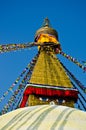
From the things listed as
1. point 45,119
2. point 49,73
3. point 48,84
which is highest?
point 49,73

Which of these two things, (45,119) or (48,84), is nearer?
(45,119)

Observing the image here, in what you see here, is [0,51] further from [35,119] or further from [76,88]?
[35,119]

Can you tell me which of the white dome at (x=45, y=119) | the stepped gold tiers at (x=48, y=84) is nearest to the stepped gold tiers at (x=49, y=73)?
the stepped gold tiers at (x=48, y=84)

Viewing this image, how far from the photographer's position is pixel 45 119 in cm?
766

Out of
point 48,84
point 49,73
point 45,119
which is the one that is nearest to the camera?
point 45,119

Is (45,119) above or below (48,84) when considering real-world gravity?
below

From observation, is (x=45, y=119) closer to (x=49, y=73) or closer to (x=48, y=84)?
(x=48, y=84)

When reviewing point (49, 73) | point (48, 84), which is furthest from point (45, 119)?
point (49, 73)

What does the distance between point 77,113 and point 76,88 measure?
345 inches

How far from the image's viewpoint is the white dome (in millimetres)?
7298

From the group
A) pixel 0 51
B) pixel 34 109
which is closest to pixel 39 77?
pixel 0 51

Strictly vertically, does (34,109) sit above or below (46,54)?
below

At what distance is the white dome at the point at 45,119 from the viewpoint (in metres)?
7.30

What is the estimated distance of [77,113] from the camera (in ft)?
27.1
